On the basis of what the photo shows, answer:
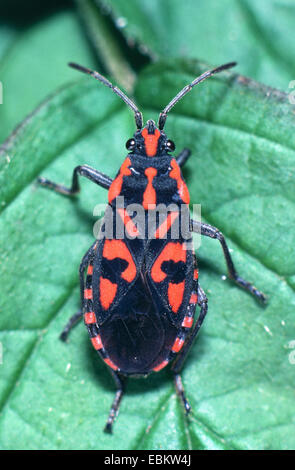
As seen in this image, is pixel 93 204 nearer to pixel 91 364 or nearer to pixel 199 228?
pixel 199 228

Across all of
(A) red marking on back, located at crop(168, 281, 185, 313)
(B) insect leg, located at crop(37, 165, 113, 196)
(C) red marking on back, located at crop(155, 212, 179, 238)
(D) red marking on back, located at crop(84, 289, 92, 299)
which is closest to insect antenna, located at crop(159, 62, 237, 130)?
(B) insect leg, located at crop(37, 165, 113, 196)

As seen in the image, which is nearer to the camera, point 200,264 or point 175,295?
point 175,295

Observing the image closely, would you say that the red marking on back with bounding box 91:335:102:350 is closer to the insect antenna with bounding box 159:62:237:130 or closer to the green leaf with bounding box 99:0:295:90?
the insect antenna with bounding box 159:62:237:130

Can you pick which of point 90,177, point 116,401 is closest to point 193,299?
point 116,401

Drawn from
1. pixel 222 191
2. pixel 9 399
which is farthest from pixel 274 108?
pixel 9 399

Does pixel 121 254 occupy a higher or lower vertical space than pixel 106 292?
higher

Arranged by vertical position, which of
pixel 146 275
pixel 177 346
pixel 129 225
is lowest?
pixel 177 346

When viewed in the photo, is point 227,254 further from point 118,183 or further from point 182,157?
point 118,183

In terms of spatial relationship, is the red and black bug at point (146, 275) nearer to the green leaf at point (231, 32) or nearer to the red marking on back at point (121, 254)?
the red marking on back at point (121, 254)
